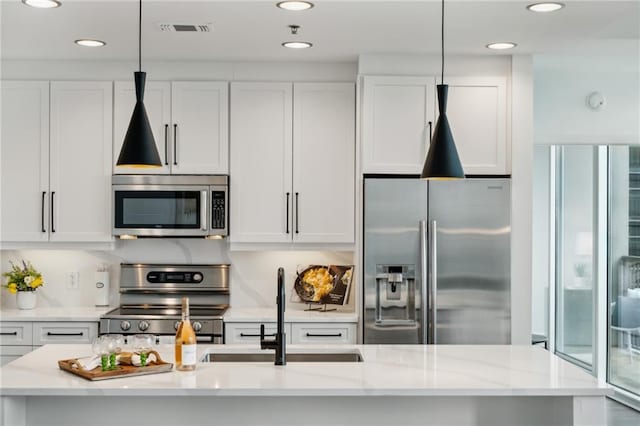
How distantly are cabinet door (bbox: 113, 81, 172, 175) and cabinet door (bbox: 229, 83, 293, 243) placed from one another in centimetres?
42

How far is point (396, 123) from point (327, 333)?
53.5 inches

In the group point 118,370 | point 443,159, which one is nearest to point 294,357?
point 118,370

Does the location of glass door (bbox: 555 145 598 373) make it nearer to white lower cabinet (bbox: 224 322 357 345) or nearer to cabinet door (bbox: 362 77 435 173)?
cabinet door (bbox: 362 77 435 173)

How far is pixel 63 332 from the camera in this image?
4703 millimetres

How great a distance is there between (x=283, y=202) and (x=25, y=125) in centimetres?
173

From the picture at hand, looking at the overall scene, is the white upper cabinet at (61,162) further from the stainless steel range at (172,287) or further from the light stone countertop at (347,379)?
the light stone countertop at (347,379)

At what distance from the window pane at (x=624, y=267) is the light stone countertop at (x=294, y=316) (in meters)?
2.38

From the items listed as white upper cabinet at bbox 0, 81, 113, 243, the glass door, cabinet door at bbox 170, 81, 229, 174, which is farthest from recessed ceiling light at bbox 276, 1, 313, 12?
the glass door

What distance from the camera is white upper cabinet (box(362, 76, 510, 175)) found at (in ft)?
15.3

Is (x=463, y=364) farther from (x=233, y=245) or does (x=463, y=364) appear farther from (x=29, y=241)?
(x=29, y=241)

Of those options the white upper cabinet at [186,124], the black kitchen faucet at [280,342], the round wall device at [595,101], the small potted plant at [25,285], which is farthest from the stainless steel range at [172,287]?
the round wall device at [595,101]

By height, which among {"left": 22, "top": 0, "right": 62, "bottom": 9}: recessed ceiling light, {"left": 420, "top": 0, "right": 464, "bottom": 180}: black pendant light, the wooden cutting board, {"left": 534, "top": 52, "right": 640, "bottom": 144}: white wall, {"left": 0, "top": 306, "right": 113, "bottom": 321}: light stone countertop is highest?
{"left": 22, "top": 0, "right": 62, "bottom": 9}: recessed ceiling light

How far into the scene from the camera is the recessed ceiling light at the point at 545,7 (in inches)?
141

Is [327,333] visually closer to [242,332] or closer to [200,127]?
[242,332]
